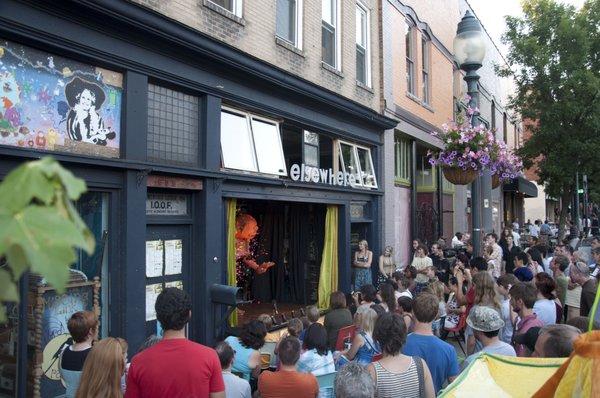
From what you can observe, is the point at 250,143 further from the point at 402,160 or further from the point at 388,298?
the point at 402,160

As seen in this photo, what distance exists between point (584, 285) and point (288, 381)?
4.89 meters

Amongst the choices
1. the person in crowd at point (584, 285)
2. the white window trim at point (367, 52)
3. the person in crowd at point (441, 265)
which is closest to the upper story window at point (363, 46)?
the white window trim at point (367, 52)

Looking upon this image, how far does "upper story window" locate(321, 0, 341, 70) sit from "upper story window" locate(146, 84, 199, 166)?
4.79m

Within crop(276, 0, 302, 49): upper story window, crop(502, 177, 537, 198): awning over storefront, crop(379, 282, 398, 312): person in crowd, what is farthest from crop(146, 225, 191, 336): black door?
crop(502, 177, 537, 198): awning over storefront

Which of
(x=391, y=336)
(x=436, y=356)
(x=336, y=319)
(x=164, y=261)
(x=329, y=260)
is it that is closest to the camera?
(x=391, y=336)

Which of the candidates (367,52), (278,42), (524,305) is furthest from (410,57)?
(524,305)

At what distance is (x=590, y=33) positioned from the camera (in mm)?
18672

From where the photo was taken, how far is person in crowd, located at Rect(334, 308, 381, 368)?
5004 millimetres

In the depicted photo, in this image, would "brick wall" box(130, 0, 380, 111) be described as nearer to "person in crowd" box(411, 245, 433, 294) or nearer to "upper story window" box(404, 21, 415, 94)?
"upper story window" box(404, 21, 415, 94)

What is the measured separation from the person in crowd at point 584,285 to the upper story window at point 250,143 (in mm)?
5033

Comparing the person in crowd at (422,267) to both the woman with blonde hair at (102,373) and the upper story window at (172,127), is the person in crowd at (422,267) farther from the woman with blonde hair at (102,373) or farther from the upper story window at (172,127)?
the woman with blonde hair at (102,373)

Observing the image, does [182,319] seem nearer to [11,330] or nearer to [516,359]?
[516,359]

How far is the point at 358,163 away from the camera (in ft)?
41.9

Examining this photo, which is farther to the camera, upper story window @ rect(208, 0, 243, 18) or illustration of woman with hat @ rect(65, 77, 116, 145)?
upper story window @ rect(208, 0, 243, 18)
